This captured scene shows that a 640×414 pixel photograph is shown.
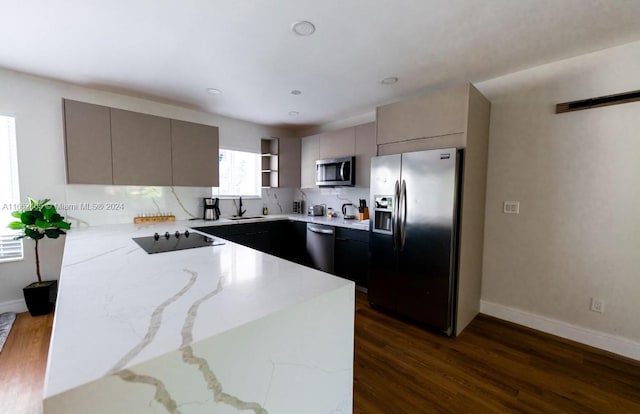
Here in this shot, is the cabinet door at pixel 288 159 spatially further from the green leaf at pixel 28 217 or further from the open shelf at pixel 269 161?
the green leaf at pixel 28 217

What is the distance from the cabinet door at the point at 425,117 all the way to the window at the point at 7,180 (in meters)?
3.77

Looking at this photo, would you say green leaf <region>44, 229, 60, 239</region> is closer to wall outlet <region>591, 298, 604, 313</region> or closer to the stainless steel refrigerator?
the stainless steel refrigerator

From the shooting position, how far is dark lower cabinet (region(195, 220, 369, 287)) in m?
3.28

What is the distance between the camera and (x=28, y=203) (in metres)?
2.71

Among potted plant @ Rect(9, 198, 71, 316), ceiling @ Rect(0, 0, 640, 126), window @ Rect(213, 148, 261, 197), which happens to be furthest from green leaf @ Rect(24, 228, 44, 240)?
window @ Rect(213, 148, 261, 197)

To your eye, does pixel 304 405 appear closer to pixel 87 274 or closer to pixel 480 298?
pixel 87 274

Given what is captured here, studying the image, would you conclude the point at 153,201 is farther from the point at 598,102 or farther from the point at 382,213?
the point at 598,102

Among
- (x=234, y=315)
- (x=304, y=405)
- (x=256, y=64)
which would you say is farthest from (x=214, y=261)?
(x=256, y=64)

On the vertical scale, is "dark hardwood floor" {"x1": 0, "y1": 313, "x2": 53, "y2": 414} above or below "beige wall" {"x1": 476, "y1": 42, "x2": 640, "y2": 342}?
below

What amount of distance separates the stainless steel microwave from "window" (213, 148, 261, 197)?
116 centimetres

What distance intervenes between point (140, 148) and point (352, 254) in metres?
2.78

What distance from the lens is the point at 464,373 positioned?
6.32 ft

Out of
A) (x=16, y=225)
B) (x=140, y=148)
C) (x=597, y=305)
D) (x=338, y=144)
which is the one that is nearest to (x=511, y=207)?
(x=597, y=305)

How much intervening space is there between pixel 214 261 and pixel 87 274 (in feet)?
1.83
